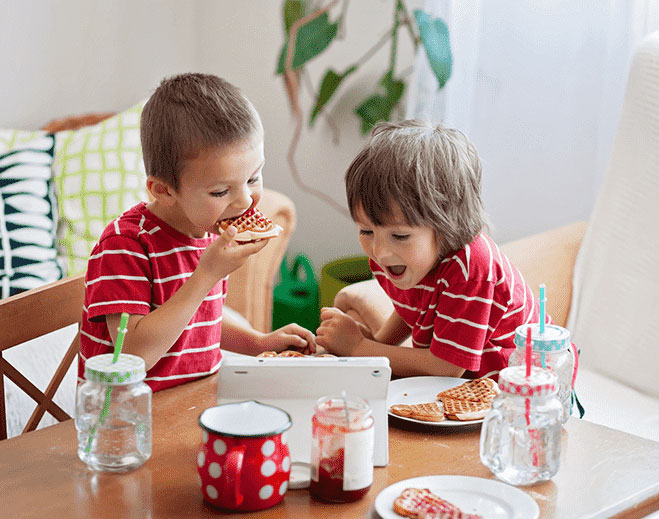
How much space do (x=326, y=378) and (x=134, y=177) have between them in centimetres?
181

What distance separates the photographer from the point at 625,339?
2172 mm

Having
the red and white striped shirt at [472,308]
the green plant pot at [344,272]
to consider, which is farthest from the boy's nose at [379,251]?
the green plant pot at [344,272]

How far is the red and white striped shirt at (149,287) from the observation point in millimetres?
1408

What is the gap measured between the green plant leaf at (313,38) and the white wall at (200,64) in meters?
0.13

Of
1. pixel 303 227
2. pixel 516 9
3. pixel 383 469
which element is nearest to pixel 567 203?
pixel 516 9

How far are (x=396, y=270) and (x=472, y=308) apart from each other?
152mm

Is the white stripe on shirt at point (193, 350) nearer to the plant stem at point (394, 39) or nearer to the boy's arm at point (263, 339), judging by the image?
the boy's arm at point (263, 339)

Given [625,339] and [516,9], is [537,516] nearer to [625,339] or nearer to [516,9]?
→ [625,339]

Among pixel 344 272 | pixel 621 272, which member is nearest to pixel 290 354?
pixel 621 272

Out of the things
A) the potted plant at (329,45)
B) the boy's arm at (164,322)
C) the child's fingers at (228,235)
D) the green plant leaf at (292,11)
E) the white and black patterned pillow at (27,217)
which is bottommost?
the white and black patterned pillow at (27,217)

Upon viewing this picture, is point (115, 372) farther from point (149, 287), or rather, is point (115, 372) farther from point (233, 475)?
point (149, 287)

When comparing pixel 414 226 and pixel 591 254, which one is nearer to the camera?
pixel 414 226

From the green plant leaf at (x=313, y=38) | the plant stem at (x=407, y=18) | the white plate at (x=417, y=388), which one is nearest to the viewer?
the white plate at (x=417, y=388)

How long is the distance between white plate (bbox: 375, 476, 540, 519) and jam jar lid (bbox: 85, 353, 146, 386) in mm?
328
